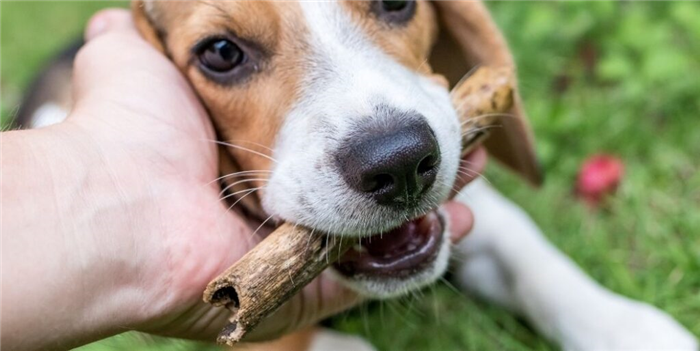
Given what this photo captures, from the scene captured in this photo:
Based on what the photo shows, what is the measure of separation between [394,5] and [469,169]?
808mm

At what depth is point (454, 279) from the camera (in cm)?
454

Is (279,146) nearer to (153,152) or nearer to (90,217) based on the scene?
(153,152)

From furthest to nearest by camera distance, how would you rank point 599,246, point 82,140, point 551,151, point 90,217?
point 551,151
point 599,246
point 82,140
point 90,217

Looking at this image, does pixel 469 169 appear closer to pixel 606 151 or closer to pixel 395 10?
pixel 395 10

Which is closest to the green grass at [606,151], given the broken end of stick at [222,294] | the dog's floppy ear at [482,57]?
the dog's floppy ear at [482,57]

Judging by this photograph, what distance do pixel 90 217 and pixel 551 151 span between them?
3.25 m

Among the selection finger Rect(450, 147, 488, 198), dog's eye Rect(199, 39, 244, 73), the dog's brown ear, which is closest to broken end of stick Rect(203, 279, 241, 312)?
finger Rect(450, 147, 488, 198)

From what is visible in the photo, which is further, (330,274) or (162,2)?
(162,2)

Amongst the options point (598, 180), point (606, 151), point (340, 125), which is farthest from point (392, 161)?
point (606, 151)

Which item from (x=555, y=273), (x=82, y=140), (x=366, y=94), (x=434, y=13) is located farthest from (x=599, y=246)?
(x=82, y=140)

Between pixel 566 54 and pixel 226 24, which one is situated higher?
pixel 226 24

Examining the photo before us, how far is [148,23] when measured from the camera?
372cm

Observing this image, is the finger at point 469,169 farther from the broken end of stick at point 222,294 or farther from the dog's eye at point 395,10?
the broken end of stick at point 222,294

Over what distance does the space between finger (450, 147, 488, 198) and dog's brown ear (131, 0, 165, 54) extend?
4.61 ft
